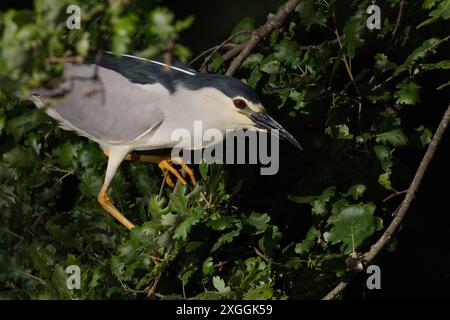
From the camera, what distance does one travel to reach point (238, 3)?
14.3 feet

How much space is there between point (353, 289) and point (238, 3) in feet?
5.12

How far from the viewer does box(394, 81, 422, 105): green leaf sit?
3045 millimetres

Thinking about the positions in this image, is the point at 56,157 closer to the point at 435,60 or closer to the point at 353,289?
the point at 353,289

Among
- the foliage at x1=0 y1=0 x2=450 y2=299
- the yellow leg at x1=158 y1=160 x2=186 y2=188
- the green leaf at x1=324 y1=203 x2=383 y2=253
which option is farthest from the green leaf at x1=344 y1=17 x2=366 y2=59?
the yellow leg at x1=158 y1=160 x2=186 y2=188

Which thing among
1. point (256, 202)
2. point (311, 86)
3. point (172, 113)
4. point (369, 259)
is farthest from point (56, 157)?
point (369, 259)

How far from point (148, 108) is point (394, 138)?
863 millimetres

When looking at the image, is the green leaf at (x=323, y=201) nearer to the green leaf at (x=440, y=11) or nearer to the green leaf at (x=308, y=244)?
the green leaf at (x=308, y=244)

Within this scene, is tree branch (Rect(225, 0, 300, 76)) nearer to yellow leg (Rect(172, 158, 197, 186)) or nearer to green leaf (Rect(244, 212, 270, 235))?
yellow leg (Rect(172, 158, 197, 186))

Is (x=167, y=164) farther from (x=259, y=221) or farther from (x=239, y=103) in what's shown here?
(x=259, y=221)

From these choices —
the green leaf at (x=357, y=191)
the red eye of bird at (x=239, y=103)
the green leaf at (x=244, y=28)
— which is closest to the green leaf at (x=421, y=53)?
the green leaf at (x=357, y=191)

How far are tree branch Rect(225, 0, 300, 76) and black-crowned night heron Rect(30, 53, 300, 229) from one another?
0.11 metres

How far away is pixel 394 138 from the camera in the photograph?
10.0ft

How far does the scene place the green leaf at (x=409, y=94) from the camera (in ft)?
9.99

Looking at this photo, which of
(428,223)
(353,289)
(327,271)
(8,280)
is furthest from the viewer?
(428,223)
